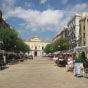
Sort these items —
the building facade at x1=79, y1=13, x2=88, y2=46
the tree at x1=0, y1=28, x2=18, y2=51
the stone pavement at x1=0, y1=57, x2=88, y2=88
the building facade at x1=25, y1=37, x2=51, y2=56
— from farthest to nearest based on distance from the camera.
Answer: the building facade at x1=25, y1=37, x2=51, y2=56, the building facade at x1=79, y1=13, x2=88, y2=46, the tree at x1=0, y1=28, x2=18, y2=51, the stone pavement at x1=0, y1=57, x2=88, y2=88

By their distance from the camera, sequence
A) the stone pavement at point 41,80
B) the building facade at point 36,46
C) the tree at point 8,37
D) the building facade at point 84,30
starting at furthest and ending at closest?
the building facade at point 36,46, the building facade at point 84,30, the tree at point 8,37, the stone pavement at point 41,80

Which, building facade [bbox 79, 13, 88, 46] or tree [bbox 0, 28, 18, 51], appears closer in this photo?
tree [bbox 0, 28, 18, 51]

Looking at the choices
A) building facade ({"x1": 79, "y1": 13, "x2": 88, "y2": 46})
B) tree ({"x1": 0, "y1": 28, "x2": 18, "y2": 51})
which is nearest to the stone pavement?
tree ({"x1": 0, "y1": 28, "x2": 18, "y2": 51})

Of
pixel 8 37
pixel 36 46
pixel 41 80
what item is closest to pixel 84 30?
pixel 8 37

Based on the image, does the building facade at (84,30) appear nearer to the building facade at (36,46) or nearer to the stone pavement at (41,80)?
the stone pavement at (41,80)

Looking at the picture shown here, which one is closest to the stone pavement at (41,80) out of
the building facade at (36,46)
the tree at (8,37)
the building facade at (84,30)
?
the tree at (8,37)

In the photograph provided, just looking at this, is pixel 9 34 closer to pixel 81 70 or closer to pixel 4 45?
pixel 4 45

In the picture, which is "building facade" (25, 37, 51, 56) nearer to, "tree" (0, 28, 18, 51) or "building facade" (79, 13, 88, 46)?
"building facade" (79, 13, 88, 46)

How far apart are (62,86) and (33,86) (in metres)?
1.67

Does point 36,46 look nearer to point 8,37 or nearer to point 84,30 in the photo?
point 84,30

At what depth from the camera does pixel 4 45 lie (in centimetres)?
5353

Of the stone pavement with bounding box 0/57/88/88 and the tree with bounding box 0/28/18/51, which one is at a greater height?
the tree with bounding box 0/28/18/51

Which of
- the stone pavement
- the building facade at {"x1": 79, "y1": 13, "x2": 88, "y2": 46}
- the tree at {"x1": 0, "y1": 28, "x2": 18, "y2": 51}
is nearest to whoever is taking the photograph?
the stone pavement

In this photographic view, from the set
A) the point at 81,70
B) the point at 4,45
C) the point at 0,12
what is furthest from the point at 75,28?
the point at 81,70
